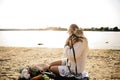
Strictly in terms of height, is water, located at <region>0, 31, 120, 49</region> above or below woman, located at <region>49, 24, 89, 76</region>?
below

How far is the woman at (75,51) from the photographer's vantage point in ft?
17.5

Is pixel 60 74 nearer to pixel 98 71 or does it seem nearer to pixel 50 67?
pixel 50 67

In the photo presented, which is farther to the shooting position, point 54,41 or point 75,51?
point 54,41

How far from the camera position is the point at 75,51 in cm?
533

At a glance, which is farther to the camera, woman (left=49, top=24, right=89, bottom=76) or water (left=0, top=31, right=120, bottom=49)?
water (left=0, top=31, right=120, bottom=49)

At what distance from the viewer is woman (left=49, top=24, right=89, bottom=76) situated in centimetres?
533

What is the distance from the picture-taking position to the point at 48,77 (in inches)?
212

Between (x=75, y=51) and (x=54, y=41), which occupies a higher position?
(x=75, y=51)

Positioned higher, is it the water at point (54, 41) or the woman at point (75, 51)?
the woman at point (75, 51)

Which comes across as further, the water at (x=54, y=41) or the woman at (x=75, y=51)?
the water at (x=54, y=41)

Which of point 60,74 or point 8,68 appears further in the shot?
point 8,68

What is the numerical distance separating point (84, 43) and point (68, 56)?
529mm

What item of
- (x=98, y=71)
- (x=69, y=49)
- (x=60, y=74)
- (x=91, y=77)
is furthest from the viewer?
(x=98, y=71)

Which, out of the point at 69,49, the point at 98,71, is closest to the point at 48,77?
the point at 69,49
